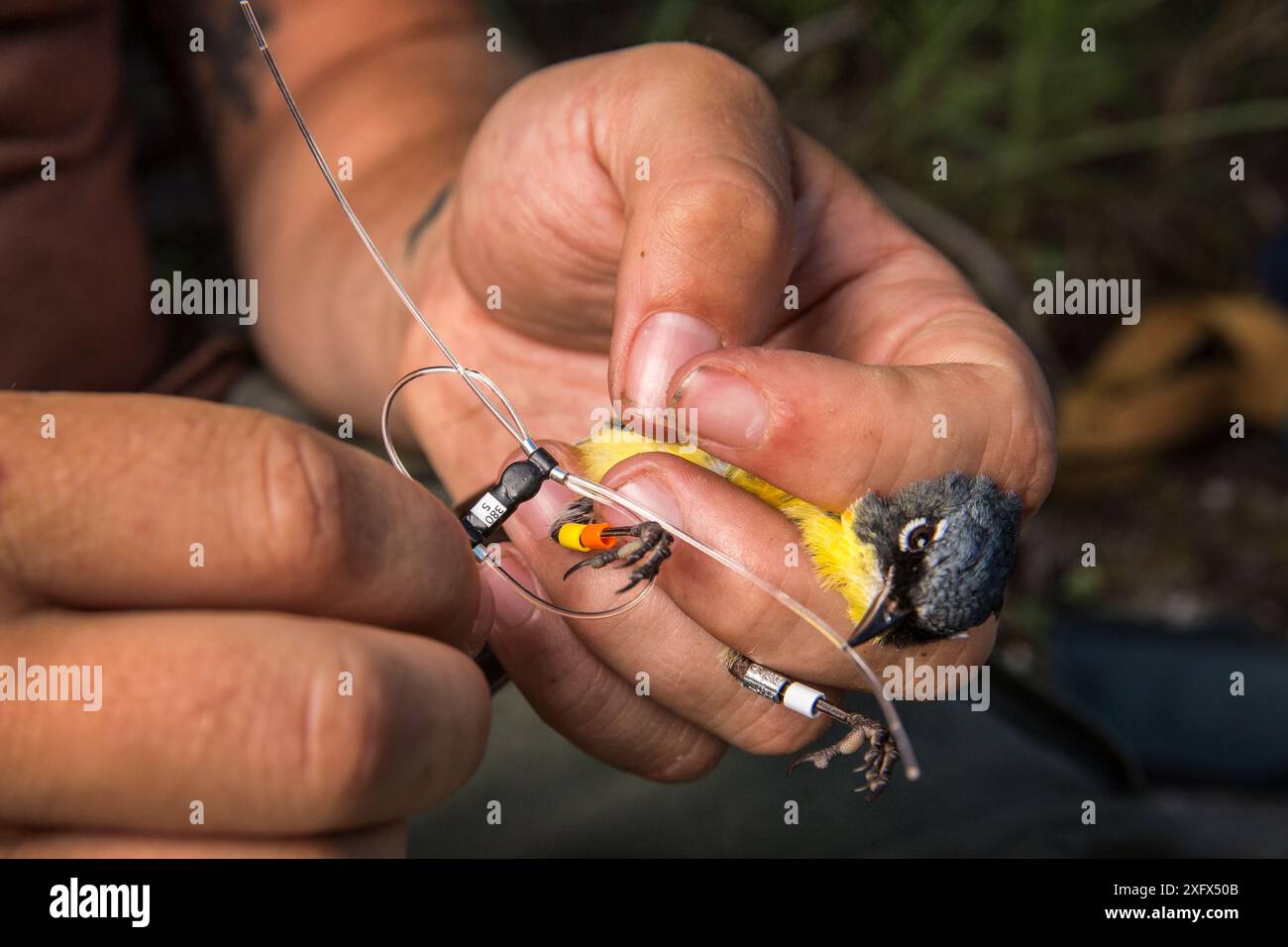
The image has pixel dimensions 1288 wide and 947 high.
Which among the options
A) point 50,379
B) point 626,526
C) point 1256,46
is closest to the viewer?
point 626,526

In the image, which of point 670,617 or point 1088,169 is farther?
point 1088,169

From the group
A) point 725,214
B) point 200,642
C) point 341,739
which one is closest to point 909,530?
point 725,214

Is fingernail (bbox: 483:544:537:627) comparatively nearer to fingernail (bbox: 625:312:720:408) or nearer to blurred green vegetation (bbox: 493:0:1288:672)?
fingernail (bbox: 625:312:720:408)

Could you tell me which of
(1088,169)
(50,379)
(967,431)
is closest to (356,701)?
(967,431)

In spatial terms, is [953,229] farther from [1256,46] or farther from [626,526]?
[626,526]

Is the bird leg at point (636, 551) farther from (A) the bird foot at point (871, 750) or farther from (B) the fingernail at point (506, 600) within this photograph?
(A) the bird foot at point (871, 750)

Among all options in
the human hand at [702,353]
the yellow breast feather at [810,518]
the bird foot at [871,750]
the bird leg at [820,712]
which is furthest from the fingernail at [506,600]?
the bird foot at [871,750]

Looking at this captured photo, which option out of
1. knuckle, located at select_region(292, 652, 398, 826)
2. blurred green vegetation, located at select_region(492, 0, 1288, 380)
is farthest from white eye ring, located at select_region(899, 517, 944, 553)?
blurred green vegetation, located at select_region(492, 0, 1288, 380)
